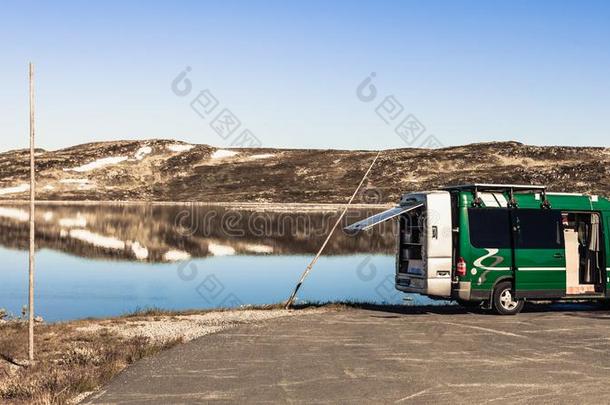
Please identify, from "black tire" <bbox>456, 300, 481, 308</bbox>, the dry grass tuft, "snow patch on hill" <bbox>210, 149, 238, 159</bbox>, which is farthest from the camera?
"snow patch on hill" <bbox>210, 149, 238, 159</bbox>

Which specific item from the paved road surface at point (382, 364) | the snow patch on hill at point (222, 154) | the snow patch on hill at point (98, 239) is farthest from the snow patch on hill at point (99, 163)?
the paved road surface at point (382, 364)

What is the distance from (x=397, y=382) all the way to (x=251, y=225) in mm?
56126

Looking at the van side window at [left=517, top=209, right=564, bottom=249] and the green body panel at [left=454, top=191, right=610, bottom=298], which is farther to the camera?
the van side window at [left=517, top=209, right=564, bottom=249]

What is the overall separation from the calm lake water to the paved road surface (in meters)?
7.99

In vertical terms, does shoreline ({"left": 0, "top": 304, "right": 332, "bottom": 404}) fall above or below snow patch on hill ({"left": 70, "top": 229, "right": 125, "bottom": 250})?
below

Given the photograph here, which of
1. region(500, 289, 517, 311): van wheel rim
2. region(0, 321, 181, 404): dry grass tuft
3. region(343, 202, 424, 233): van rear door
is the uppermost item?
region(343, 202, 424, 233): van rear door

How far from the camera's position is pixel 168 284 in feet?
98.9

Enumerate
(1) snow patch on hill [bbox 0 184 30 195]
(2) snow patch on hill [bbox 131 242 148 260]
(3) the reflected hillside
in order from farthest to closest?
(1) snow patch on hill [bbox 0 184 30 195]
(3) the reflected hillside
(2) snow patch on hill [bbox 131 242 148 260]

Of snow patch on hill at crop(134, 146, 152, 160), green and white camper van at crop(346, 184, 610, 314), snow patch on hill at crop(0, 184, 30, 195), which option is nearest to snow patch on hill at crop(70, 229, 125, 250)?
green and white camper van at crop(346, 184, 610, 314)

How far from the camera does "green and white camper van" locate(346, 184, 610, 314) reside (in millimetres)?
17891

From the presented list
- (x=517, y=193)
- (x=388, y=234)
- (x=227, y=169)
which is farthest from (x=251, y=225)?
(x=227, y=169)

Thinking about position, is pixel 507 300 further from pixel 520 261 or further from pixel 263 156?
pixel 263 156

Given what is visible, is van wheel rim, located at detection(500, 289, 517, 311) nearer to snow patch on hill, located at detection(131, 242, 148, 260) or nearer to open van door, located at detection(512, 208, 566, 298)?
open van door, located at detection(512, 208, 566, 298)

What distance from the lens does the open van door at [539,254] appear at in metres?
18.4
